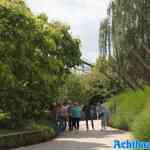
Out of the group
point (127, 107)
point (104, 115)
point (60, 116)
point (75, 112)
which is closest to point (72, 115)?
point (75, 112)

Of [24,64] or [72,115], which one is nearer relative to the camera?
[24,64]

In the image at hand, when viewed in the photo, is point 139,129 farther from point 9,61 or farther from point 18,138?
point 9,61

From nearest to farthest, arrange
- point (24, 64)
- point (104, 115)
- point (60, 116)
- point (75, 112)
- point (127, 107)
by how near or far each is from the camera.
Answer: point (24, 64) < point (127, 107) < point (104, 115) < point (75, 112) < point (60, 116)

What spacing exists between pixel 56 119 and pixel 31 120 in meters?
4.77

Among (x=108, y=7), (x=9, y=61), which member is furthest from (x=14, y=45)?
(x=108, y=7)

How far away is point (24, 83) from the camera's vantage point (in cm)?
2656

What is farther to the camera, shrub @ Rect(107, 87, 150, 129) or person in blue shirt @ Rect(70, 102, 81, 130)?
person in blue shirt @ Rect(70, 102, 81, 130)

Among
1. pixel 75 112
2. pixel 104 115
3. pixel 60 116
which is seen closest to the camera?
pixel 104 115

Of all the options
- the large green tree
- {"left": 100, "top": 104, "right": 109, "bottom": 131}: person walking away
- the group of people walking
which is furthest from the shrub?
the large green tree

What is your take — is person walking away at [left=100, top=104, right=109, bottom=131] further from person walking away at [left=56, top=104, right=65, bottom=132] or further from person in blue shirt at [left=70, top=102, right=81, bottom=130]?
person walking away at [left=56, top=104, right=65, bottom=132]

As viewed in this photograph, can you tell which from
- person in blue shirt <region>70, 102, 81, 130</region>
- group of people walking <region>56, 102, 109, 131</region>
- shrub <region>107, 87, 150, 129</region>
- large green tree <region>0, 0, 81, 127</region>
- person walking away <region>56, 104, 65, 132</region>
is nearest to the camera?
large green tree <region>0, 0, 81, 127</region>

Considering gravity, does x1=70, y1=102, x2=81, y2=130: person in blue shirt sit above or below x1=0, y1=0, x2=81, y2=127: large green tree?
below

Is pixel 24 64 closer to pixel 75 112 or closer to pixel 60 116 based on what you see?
pixel 75 112

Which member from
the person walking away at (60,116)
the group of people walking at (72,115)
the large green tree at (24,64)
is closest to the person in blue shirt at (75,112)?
the group of people walking at (72,115)
